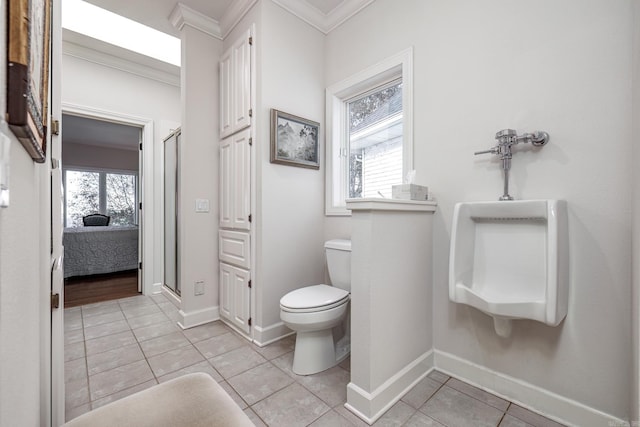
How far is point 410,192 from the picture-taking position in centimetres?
164

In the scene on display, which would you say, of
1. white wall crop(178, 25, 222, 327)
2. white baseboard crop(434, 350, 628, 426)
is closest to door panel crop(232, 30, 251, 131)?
white wall crop(178, 25, 222, 327)

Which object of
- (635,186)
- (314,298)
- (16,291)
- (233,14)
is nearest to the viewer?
(16,291)

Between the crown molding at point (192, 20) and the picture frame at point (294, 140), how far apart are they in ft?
3.87

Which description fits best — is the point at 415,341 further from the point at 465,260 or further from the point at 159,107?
the point at 159,107

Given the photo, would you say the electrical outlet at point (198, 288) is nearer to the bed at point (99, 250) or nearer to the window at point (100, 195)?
the bed at point (99, 250)

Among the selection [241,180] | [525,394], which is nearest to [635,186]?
[525,394]

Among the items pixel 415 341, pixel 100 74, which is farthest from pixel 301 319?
pixel 100 74

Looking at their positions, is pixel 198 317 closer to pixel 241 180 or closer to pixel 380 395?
pixel 241 180

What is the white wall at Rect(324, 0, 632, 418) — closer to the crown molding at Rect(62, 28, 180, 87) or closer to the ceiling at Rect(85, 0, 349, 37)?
the ceiling at Rect(85, 0, 349, 37)

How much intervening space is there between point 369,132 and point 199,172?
1.56 m

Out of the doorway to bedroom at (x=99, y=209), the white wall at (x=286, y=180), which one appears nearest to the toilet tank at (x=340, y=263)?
the white wall at (x=286, y=180)

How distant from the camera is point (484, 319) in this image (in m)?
1.58

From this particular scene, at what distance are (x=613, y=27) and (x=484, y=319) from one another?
1.51 m

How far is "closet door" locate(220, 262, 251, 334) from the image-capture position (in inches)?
87.4
